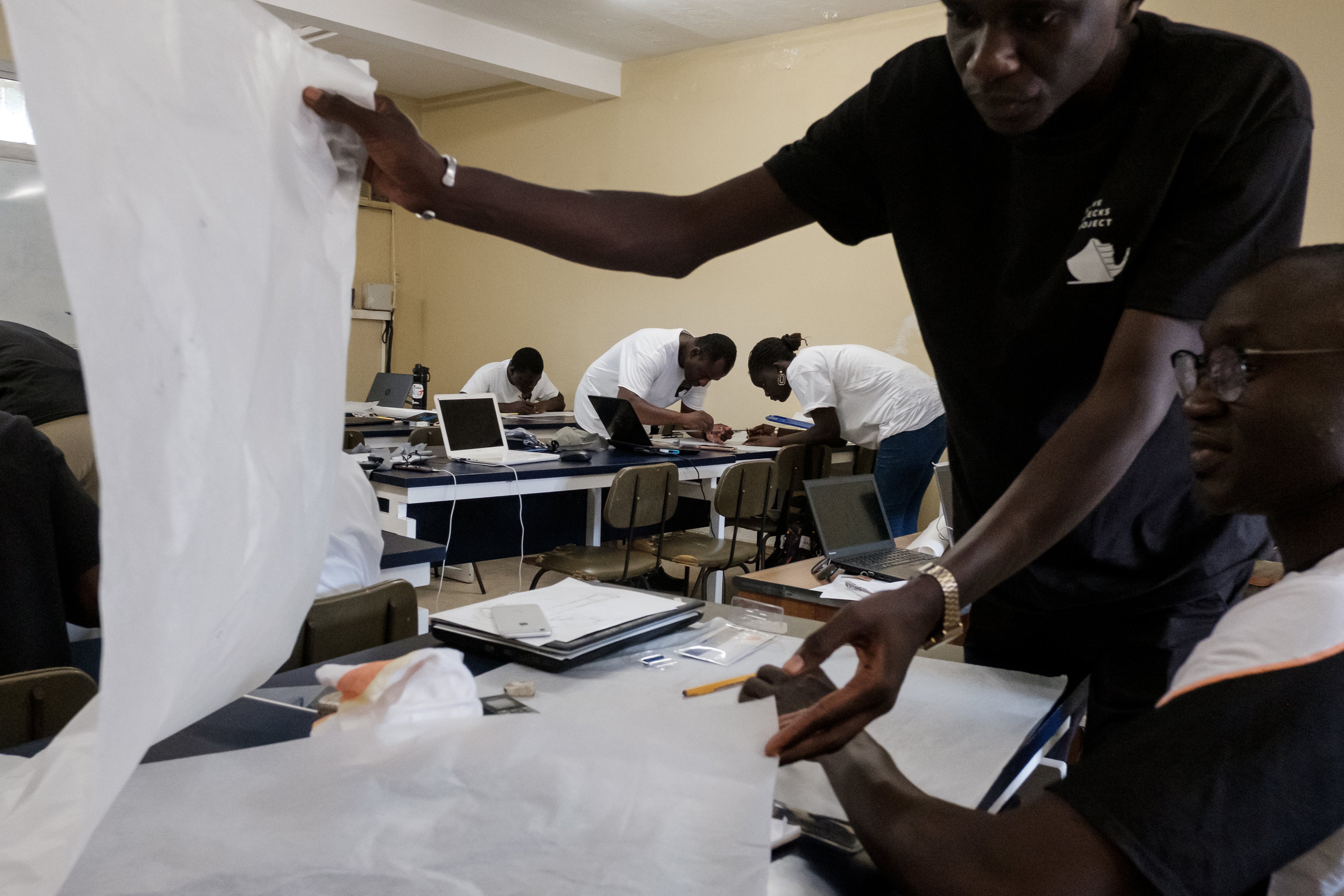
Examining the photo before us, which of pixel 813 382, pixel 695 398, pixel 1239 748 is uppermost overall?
pixel 813 382

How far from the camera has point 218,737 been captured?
2.60 ft

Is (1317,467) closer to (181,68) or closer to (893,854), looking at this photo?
(893,854)

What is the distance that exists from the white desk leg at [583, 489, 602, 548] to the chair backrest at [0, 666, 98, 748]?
3.12 meters

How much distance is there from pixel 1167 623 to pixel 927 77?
23.3 inches

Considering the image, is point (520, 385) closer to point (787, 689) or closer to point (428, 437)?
point (428, 437)

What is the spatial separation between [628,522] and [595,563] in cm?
20

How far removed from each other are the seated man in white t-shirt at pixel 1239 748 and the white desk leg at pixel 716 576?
3.46 metres

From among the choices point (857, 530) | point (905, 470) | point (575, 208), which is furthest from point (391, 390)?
point (575, 208)

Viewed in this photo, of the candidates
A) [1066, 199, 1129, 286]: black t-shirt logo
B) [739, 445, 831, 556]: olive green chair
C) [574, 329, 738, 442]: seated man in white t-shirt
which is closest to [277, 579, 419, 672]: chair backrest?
[1066, 199, 1129, 286]: black t-shirt logo

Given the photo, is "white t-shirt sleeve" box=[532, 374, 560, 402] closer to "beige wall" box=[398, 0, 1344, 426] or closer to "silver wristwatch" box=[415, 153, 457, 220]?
"beige wall" box=[398, 0, 1344, 426]

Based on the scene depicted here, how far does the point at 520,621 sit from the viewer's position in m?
1.05

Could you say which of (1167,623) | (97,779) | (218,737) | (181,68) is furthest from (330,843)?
(1167,623)

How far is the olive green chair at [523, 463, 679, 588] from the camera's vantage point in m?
3.61

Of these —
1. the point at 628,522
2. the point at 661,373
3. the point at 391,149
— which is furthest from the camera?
the point at 661,373
